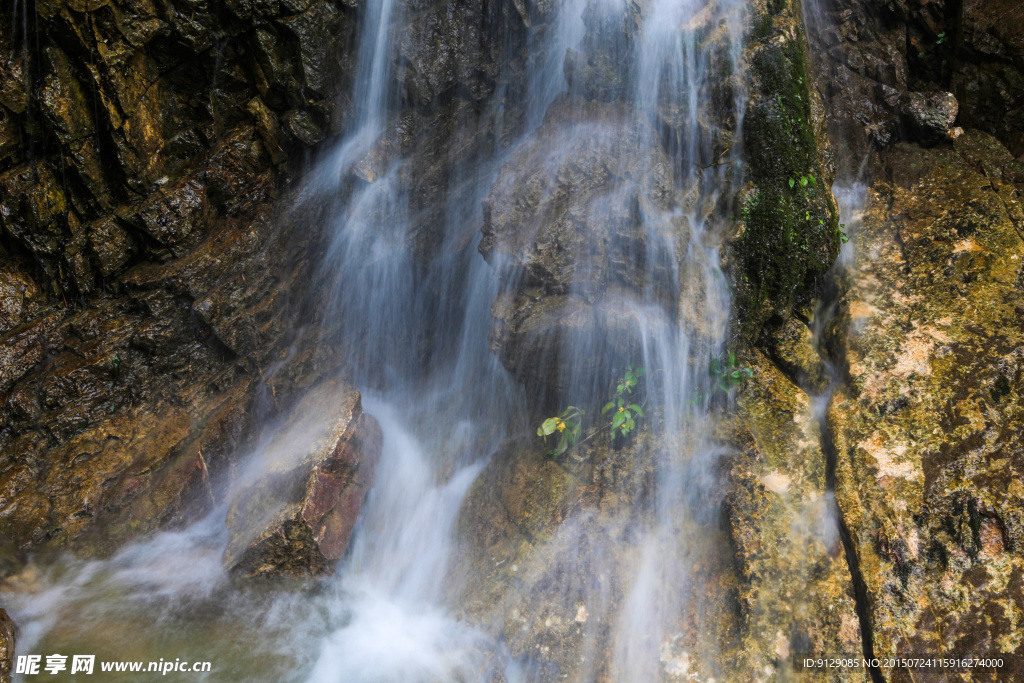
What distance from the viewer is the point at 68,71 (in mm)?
5879

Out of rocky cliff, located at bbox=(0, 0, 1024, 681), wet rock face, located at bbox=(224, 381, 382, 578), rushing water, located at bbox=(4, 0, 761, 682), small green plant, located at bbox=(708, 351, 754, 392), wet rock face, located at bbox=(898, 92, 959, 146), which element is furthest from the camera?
wet rock face, located at bbox=(898, 92, 959, 146)

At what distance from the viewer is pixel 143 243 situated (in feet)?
20.7

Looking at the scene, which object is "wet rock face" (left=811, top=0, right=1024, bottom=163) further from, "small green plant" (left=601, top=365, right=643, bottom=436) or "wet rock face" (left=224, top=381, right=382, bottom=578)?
"wet rock face" (left=224, top=381, right=382, bottom=578)

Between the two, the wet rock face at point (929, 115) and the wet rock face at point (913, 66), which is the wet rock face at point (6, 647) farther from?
the wet rock face at point (929, 115)

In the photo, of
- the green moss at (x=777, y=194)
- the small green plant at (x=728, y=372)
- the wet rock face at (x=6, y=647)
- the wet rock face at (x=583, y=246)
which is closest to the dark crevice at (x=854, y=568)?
the small green plant at (x=728, y=372)

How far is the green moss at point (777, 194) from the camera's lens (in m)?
4.78

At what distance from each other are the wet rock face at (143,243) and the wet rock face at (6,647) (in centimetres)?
96

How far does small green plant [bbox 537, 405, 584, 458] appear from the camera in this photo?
4.80 m

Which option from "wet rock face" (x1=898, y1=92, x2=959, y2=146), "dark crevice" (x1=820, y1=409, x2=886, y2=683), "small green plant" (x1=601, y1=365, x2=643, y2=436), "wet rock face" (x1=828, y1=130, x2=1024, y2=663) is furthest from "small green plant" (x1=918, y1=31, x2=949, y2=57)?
"small green plant" (x1=601, y1=365, x2=643, y2=436)

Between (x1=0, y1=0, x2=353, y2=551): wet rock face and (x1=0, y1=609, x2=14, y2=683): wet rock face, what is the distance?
3.16ft

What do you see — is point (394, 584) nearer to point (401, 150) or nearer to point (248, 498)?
point (248, 498)

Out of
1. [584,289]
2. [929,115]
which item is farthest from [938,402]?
[929,115]

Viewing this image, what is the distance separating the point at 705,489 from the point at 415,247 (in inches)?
161

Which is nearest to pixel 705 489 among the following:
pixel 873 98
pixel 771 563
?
pixel 771 563
